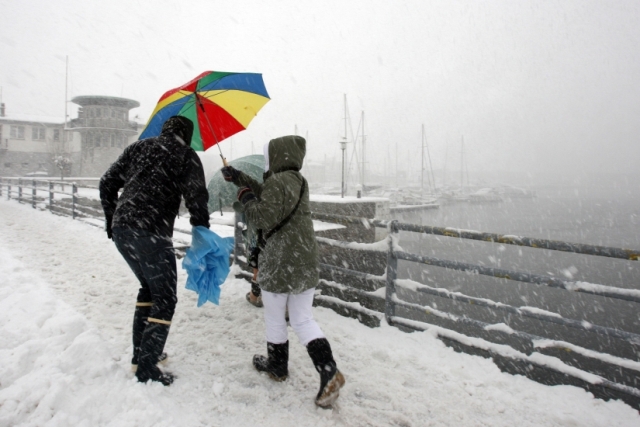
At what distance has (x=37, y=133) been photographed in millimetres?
56312

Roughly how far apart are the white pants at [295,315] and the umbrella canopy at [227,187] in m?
1.82

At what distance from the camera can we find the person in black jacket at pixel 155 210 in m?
3.00

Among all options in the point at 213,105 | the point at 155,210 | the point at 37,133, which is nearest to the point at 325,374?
the point at 155,210

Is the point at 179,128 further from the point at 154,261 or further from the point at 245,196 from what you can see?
the point at 154,261

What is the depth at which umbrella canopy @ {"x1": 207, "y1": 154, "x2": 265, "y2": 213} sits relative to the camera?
465 centimetres

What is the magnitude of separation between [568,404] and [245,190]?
314cm

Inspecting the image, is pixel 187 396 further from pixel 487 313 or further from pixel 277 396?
pixel 487 313

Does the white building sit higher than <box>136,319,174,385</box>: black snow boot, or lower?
higher

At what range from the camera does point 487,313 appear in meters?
Result: 14.3

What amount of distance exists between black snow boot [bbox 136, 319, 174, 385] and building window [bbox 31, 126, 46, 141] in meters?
67.2

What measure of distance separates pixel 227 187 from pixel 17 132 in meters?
66.3

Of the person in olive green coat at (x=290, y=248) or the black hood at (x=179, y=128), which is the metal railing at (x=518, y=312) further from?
the black hood at (x=179, y=128)

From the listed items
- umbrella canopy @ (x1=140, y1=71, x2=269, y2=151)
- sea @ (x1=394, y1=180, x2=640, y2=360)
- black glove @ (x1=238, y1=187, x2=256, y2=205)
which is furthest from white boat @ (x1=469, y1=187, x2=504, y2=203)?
black glove @ (x1=238, y1=187, x2=256, y2=205)

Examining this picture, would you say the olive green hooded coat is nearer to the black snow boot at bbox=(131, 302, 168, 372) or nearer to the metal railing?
the black snow boot at bbox=(131, 302, 168, 372)
